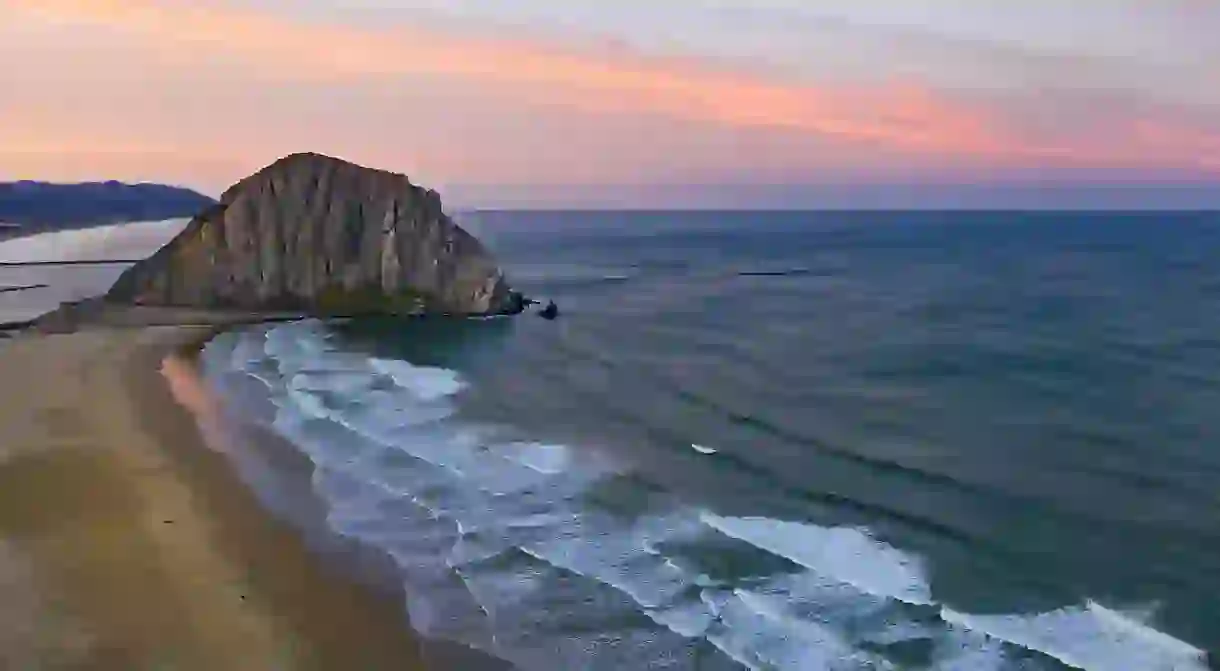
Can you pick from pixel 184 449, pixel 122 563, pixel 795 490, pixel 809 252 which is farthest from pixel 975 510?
pixel 809 252

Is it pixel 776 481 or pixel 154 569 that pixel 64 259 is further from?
pixel 776 481

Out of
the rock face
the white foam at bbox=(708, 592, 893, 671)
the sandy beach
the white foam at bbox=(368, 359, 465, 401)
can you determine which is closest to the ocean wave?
the white foam at bbox=(708, 592, 893, 671)

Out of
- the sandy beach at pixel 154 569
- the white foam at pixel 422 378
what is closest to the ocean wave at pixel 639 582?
the sandy beach at pixel 154 569

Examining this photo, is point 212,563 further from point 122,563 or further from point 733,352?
point 733,352

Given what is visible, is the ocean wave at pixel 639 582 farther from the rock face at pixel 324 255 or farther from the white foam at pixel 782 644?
the rock face at pixel 324 255

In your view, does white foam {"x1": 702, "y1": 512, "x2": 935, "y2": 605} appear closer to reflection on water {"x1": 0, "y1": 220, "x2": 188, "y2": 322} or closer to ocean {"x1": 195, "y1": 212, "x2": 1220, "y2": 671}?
ocean {"x1": 195, "y1": 212, "x2": 1220, "y2": 671}

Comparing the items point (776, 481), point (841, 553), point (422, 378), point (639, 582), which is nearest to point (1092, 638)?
point (841, 553)

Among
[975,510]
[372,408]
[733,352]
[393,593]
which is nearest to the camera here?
[393,593]

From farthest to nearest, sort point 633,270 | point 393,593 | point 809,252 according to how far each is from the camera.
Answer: point 809,252, point 633,270, point 393,593
